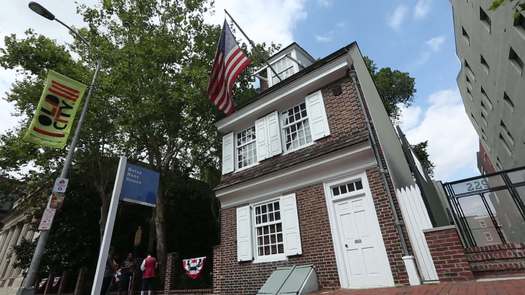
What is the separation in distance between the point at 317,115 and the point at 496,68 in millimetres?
Result: 12554

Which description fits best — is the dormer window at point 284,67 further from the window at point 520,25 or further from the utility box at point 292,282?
the window at point 520,25

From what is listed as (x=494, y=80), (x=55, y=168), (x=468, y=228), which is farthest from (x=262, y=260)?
(x=494, y=80)

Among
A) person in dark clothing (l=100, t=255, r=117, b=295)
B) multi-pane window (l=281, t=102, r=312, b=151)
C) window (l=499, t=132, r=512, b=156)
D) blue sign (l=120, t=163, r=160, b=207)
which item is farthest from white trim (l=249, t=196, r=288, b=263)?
window (l=499, t=132, r=512, b=156)

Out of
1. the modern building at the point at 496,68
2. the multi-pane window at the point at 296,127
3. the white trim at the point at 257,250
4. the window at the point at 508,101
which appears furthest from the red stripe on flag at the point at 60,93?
the window at the point at 508,101

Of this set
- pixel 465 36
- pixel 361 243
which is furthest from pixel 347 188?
pixel 465 36

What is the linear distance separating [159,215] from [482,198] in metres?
13.7

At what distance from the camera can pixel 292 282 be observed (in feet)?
22.5

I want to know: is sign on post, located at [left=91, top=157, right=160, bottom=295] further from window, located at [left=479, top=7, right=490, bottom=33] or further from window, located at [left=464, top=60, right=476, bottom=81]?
window, located at [left=464, top=60, right=476, bottom=81]

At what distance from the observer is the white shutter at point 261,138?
10.3 meters

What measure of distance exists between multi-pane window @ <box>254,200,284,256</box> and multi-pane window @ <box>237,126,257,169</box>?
2.29 m

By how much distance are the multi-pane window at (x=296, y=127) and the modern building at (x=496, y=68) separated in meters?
7.57

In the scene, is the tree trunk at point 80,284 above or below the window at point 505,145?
below

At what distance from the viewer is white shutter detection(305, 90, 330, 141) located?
888 centimetres

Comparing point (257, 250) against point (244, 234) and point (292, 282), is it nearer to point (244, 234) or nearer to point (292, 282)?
point (244, 234)
